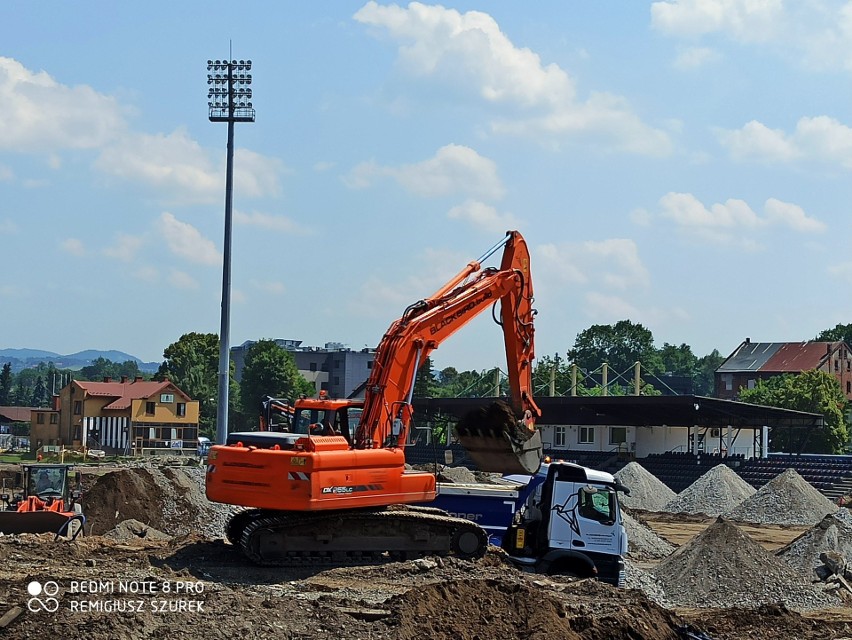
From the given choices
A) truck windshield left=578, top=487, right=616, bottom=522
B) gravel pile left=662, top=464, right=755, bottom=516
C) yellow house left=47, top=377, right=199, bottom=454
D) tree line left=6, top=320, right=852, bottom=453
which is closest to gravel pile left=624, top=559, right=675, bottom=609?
truck windshield left=578, top=487, right=616, bottom=522

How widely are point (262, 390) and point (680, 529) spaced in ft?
249

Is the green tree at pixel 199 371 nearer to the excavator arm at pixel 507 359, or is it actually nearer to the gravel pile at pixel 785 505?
the gravel pile at pixel 785 505

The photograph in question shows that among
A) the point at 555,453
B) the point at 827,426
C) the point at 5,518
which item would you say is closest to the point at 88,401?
the point at 555,453

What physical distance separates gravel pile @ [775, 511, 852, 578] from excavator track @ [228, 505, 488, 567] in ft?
31.1

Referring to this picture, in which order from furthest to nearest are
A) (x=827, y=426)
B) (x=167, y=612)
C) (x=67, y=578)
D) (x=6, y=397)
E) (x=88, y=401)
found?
(x=6, y=397)
(x=88, y=401)
(x=827, y=426)
(x=67, y=578)
(x=167, y=612)

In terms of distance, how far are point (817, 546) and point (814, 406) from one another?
7032 cm

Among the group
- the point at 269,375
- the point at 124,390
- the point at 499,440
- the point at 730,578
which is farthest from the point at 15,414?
the point at 730,578

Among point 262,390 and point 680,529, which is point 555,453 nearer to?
point 680,529

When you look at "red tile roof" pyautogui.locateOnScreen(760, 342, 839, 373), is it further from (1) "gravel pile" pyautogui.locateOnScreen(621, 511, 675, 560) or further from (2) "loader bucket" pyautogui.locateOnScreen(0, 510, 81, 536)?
(2) "loader bucket" pyautogui.locateOnScreen(0, 510, 81, 536)

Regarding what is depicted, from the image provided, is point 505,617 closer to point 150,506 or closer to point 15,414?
point 150,506

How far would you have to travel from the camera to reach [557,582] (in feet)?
60.3

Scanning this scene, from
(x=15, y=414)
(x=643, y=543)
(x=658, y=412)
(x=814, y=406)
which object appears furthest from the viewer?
(x=15, y=414)

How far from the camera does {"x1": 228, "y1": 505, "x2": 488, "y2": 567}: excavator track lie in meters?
19.0

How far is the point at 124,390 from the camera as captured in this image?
96.5 metres
